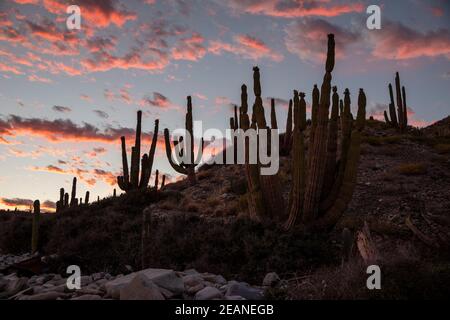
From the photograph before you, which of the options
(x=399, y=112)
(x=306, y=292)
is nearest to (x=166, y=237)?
(x=306, y=292)

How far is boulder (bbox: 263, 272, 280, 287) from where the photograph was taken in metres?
8.63

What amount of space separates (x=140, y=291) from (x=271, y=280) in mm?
3176

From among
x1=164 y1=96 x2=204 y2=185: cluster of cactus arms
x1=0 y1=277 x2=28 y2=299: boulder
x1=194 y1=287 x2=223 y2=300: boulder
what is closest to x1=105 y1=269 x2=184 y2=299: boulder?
x1=194 y1=287 x2=223 y2=300: boulder

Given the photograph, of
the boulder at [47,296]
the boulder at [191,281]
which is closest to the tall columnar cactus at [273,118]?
the boulder at [191,281]

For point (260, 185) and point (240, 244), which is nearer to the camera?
point (240, 244)

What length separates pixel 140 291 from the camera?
6.47 metres

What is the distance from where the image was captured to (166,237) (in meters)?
12.7

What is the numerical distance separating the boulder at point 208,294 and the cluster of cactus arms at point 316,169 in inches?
194

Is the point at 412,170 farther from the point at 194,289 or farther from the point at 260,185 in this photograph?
the point at 194,289

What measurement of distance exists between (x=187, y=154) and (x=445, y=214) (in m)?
14.6

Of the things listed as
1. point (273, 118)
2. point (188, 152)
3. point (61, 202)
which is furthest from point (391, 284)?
point (61, 202)

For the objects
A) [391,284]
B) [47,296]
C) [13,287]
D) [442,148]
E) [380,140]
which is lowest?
[13,287]

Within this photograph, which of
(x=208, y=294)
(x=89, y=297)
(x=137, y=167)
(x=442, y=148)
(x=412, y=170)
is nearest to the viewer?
(x=89, y=297)
